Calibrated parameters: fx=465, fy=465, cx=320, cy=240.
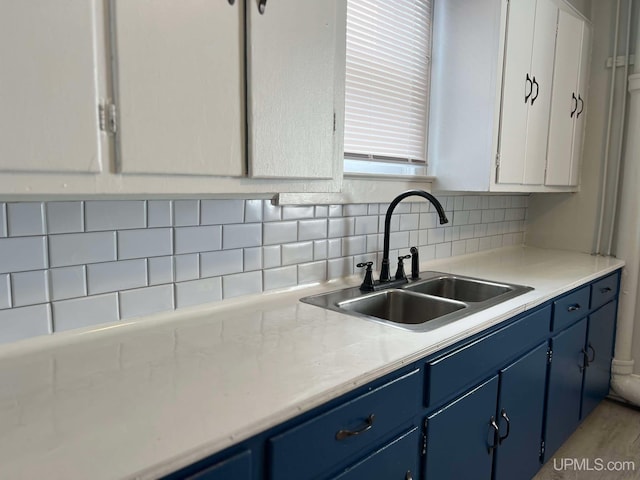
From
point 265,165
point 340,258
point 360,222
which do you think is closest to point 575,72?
point 360,222

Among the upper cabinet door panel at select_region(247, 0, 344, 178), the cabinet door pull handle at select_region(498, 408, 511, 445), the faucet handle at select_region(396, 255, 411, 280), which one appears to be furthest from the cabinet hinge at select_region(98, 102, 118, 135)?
the cabinet door pull handle at select_region(498, 408, 511, 445)

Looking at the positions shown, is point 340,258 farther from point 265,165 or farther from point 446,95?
point 446,95

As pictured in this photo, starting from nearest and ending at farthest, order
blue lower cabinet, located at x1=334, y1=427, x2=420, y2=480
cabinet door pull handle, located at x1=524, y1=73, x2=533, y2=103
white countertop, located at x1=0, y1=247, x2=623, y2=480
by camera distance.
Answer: white countertop, located at x1=0, y1=247, x2=623, y2=480
blue lower cabinet, located at x1=334, y1=427, x2=420, y2=480
cabinet door pull handle, located at x1=524, y1=73, x2=533, y2=103

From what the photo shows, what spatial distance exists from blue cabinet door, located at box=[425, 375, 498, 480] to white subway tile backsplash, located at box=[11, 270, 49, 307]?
3.51ft

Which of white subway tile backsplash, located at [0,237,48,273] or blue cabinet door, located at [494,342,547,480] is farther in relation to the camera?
blue cabinet door, located at [494,342,547,480]

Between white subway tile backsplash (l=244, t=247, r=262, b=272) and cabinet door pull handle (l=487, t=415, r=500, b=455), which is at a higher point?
white subway tile backsplash (l=244, t=247, r=262, b=272)

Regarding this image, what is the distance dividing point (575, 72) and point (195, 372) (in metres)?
2.77

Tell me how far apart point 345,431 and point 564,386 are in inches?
62.3

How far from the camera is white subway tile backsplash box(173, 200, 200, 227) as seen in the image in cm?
141

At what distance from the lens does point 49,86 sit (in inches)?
32.9

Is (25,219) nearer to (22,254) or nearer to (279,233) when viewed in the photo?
(22,254)

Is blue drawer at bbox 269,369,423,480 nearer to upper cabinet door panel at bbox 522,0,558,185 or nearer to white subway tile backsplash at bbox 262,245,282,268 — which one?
white subway tile backsplash at bbox 262,245,282,268

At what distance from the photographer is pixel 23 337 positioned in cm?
116

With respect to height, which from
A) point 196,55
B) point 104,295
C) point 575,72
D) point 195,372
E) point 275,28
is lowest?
point 195,372
